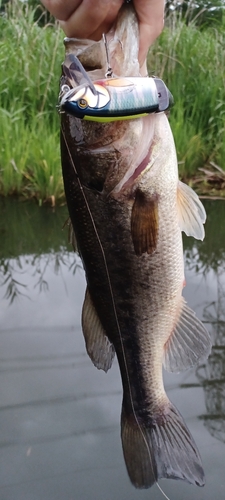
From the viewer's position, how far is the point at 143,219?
118 cm

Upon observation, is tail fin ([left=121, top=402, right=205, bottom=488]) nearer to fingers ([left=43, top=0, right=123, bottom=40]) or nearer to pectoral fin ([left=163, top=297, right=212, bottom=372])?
pectoral fin ([left=163, top=297, right=212, bottom=372])

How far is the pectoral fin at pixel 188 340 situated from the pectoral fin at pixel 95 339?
0.63 ft

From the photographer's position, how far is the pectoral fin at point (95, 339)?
4.45 ft

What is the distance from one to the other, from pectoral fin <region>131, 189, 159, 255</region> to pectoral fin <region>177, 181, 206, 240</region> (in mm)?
110

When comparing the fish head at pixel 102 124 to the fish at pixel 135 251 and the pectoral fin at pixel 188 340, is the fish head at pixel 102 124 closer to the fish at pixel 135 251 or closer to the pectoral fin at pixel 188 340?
the fish at pixel 135 251

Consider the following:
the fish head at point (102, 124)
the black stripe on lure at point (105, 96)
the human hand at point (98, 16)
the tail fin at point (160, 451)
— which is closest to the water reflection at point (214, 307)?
the tail fin at point (160, 451)

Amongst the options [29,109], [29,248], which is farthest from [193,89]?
[29,248]

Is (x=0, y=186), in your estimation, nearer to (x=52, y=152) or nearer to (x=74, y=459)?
(x=52, y=152)

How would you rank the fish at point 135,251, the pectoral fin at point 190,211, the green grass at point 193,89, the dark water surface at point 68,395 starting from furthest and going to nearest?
1. the green grass at point 193,89
2. the dark water surface at point 68,395
3. the pectoral fin at point 190,211
4. the fish at point 135,251

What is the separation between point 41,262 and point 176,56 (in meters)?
2.75

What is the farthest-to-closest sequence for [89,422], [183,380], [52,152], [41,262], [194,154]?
[194,154] → [52,152] → [41,262] → [183,380] → [89,422]

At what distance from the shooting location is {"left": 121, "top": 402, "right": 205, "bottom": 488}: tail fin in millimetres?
1359

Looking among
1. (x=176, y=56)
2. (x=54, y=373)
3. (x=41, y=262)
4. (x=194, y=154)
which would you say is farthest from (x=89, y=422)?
(x=176, y=56)

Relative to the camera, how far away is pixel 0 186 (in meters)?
3.50
